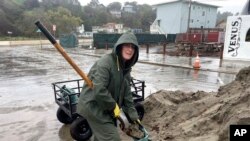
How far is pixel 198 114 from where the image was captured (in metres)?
5.25

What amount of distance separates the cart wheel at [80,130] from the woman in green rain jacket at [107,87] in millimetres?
1722

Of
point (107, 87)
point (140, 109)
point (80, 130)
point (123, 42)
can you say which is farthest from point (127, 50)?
point (140, 109)

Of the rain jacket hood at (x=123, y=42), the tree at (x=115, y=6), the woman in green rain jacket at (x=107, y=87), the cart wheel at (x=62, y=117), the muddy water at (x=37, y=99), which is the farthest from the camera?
the tree at (x=115, y=6)

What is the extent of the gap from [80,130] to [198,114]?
2351 millimetres

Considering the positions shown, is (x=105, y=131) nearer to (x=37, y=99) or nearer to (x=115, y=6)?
(x=37, y=99)

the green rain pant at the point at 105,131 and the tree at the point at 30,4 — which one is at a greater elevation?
the tree at the point at 30,4

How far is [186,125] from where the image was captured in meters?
4.91

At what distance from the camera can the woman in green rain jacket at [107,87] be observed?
10.1 feet

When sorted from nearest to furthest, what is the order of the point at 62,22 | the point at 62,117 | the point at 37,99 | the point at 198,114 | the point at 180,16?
the point at 198,114 → the point at 62,117 → the point at 37,99 → the point at 180,16 → the point at 62,22

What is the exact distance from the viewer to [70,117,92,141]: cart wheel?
500 centimetres

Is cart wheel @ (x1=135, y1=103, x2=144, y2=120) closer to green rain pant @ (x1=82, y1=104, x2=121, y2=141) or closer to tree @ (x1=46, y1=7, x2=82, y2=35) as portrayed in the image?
green rain pant @ (x1=82, y1=104, x2=121, y2=141)

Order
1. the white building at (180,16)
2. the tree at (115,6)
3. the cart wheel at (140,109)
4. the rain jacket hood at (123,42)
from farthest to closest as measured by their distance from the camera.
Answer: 1. the tree at (115,6)
2. the white building at (180,16)
3. the cart wheel at (140,109)
4. the rain jacket hood at (123,42)

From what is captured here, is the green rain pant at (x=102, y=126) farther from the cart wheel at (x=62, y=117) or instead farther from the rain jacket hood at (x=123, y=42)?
the cart wheel at (x=62, y=117)

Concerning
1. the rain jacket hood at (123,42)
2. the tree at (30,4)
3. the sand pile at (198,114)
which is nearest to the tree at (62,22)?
the tree at (30,4)
